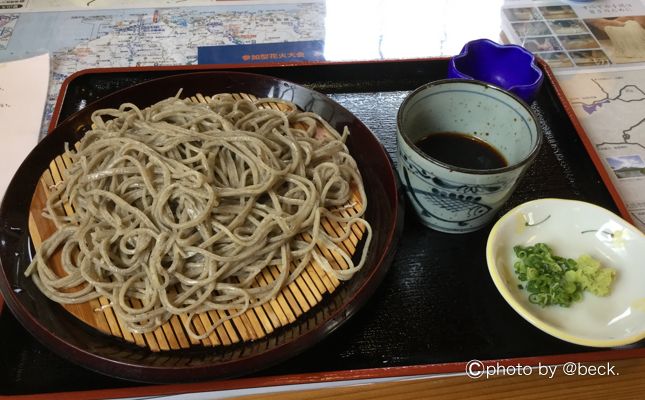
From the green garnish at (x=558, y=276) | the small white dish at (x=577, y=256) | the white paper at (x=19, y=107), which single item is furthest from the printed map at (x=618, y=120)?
the white paper at (x=19, y=107)

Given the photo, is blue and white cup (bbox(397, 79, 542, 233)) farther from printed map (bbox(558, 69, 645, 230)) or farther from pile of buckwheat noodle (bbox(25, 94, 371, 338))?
printed map (bbox(558, 69, 645, 230))

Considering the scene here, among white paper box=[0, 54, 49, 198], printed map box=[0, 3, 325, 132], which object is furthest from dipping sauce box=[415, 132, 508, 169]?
white paper box=[0, 54, 49, 198]

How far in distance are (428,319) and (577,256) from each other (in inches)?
17.9

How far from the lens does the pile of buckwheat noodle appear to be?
123 centimetres

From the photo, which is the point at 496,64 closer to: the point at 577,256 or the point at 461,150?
the point at 461,150

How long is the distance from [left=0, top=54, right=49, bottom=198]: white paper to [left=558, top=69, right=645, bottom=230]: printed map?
2108 mm

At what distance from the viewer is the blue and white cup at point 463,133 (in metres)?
1.24

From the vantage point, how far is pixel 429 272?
4.49 ft

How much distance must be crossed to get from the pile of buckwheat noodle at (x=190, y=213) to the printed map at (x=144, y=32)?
816 mm

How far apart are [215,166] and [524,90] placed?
3.43 feet

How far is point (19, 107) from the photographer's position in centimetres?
190

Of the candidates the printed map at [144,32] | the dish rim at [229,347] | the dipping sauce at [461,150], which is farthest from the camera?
the printed map at [144,32]

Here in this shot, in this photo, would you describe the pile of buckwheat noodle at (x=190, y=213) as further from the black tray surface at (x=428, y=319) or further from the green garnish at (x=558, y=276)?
the green garnish at (x=558, y=276)

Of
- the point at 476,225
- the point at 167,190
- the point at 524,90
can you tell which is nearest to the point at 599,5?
the point at 524,90
